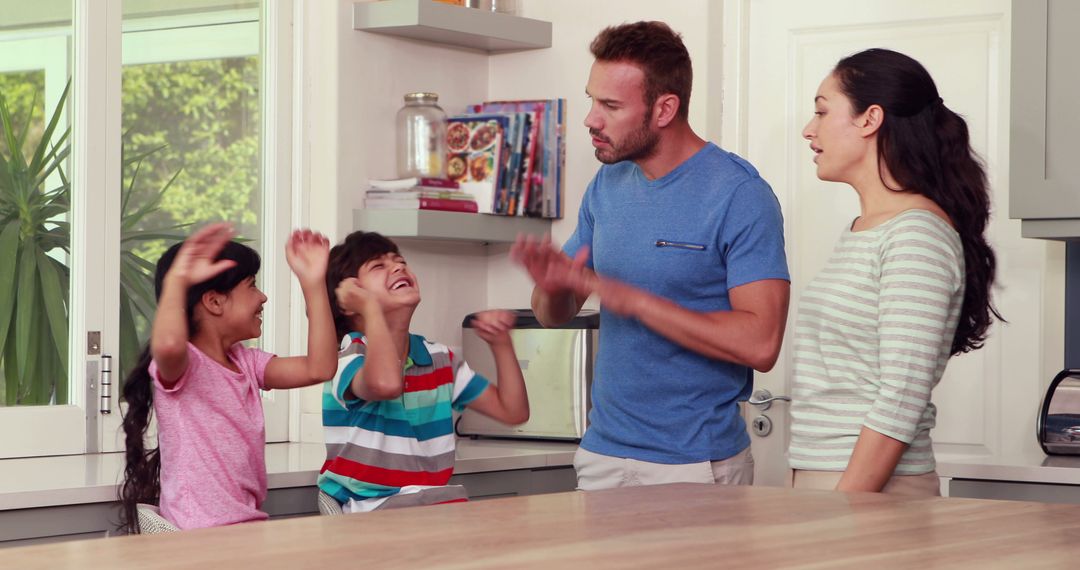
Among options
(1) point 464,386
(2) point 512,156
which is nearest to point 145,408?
(1) point 464,386

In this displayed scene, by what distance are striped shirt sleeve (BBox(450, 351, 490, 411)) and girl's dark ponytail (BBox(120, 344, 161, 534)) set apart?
21.8 inches

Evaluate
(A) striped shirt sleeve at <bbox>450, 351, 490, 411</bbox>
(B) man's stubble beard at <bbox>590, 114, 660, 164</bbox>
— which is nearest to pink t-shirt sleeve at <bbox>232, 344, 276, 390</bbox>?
(A) striped shirt sleeve at <bbox>450, 351, 490, 411</bbox>

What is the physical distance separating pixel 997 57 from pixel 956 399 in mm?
801

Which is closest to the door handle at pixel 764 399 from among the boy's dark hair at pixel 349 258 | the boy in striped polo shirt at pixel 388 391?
the boy in striped polo shirt at pixel 388 391

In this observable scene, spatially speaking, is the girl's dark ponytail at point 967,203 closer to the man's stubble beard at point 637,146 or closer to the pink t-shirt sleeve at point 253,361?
the man's stubble beard at point 637,146

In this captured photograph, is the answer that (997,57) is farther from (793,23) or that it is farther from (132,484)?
(132,484)

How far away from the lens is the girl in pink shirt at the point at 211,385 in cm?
227

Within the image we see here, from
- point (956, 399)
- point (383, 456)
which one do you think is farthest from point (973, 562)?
point (956, 399)

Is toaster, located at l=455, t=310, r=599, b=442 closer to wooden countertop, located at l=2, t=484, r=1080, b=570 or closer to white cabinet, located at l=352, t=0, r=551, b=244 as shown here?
white cabinet, located at l=352, t=0, r=551, b=244

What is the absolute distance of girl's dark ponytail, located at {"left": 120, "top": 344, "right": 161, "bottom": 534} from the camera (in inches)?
90.9

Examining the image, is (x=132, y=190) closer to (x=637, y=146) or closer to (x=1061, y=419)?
(x=637, y=146)

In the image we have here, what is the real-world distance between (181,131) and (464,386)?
106cm

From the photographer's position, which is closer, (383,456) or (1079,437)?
(383,456)

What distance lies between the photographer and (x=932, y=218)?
6.02 ft
